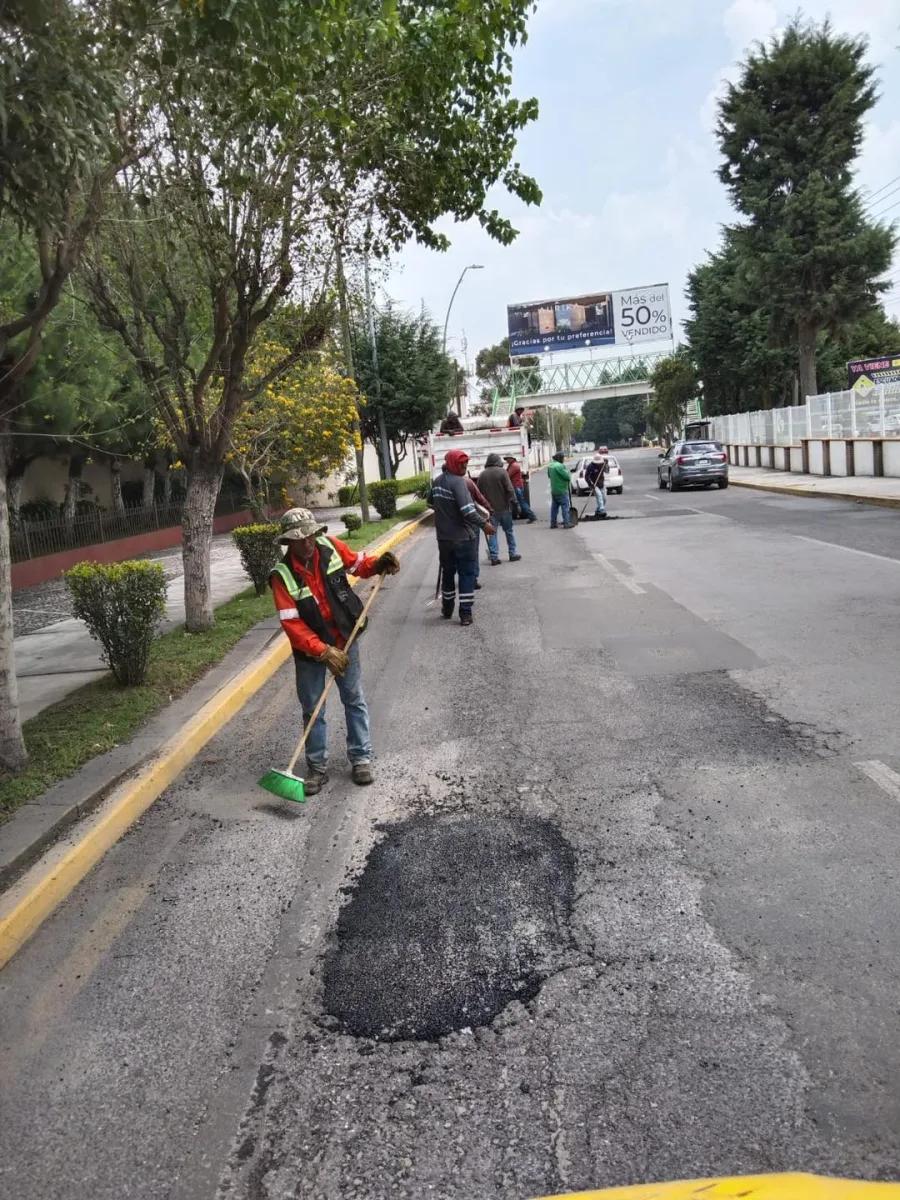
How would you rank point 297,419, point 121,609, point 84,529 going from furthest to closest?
point 84,529 < point 297,419 < point 121,609

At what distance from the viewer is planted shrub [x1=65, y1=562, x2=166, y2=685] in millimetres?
7727

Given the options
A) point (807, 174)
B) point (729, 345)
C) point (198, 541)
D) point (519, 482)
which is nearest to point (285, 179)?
point (198, 541)

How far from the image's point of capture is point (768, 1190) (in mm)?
1812

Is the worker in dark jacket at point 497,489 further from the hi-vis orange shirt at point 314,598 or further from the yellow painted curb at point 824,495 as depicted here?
the yellow painted curb at point 824,495

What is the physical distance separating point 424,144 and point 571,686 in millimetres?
6169

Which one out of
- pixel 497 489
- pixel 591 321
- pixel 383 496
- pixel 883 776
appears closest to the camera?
pixel 883 776

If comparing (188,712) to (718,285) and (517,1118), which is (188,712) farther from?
(718,285)

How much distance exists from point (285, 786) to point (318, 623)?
969 millimetres

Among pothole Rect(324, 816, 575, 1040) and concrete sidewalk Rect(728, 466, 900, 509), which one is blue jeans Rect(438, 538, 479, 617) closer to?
pothole Rect(324, 816, 575, 1040)

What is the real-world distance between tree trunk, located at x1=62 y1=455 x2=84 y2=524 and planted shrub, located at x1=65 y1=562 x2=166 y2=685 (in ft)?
39.6

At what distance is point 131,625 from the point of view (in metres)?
7.71

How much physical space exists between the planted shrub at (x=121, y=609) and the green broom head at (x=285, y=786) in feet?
9.22

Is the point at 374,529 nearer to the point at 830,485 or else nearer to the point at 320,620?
the point at 830,485

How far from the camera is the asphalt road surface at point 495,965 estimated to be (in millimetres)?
2615
